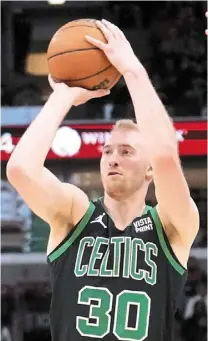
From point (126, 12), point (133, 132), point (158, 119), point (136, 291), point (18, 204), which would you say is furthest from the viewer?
point (126, 12)

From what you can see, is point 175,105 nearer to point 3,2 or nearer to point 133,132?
point 3,2

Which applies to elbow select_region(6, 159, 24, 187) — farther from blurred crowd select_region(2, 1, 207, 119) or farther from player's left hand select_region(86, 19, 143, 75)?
blurred crowd select_region(2, 1, 207, 119)

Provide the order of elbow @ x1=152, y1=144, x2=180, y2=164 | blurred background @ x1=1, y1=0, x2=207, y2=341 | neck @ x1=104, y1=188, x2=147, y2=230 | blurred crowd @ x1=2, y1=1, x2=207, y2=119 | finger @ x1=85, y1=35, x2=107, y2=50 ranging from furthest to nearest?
blurred crowd @ x1=2, y1=1, x2=207, y2=119
blurred background @ x1=1, y1=0, x2=207, y2=341
neck @ x1=104, y1=188, x2=147, y2=230
finger @ x1=85, y1=35, x2=107, y2=50
elbow @ x1=152, y1=144, x2=180, y2=164

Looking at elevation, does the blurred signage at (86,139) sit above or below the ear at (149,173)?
below

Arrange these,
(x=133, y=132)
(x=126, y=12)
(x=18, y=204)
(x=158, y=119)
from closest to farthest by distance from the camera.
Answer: (x=158, y=119) < (x=133, y=132) < (x=18, y=204) < (x=126, y=12)

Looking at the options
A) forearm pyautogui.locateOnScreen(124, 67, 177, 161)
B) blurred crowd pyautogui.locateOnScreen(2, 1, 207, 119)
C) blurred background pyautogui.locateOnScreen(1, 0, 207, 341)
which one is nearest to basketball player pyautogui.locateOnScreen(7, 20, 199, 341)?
forearm pyautogui.locateOnScreen(124, 67, 177, 161)

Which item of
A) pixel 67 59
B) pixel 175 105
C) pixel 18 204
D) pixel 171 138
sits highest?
pixel 67 59

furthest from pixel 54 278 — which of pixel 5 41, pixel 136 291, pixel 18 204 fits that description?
pixel 5 41

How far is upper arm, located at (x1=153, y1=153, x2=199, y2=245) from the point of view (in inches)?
73.6

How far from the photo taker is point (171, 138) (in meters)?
1.88

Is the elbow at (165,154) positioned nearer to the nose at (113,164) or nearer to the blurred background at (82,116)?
the nose at (113,164)

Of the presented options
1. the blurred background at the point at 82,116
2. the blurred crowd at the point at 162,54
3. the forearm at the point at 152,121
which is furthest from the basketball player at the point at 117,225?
the blurred crowd at the point at 162,54

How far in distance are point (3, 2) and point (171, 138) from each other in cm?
353

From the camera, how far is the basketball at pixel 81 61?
2002mm
